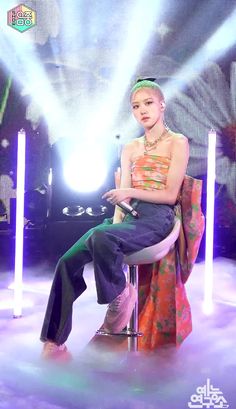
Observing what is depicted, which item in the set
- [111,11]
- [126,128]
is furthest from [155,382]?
[111,11]

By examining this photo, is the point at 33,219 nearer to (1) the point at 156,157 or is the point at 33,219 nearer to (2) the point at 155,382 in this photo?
(1) the point at 156,157

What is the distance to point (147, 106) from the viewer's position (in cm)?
243

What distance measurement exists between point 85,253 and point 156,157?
646mm

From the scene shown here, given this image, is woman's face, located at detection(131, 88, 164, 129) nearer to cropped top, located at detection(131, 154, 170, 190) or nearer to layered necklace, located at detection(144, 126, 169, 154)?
layered necklace, located at detection(144, 126, 169, 154)

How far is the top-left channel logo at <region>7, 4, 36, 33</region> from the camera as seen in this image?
501cm

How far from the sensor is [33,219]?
16.1ft

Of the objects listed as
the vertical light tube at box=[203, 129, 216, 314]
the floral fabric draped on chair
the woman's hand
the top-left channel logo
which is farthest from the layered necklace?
the top-left channel logo

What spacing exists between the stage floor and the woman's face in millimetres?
1192

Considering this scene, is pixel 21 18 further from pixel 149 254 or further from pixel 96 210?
pixel 149 254

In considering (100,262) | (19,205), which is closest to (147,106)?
(100,262)

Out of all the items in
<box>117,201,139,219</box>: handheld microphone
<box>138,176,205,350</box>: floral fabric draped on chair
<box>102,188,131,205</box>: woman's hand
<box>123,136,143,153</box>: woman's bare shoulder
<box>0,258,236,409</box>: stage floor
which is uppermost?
<box>123,136,143,153</box>: woman's bare shoulder

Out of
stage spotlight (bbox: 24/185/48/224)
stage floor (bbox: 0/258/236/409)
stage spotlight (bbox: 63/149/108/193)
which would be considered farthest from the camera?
stage spotlight (bbox: 24/185/48/224)

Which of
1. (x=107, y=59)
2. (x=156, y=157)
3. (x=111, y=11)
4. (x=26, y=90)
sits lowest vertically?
(x=156, y=157)

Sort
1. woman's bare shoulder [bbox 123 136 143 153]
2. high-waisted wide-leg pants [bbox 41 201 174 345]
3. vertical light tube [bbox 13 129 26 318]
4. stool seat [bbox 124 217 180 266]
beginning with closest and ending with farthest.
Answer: high-waisted wide-leg pants [bbox 41 201 174 345] → stool seat [bbox 124 217 180 266] → woman's bare shoulder [bbox 123 136 143 153] → vertical light tube [bbox 13 129 26 318]
